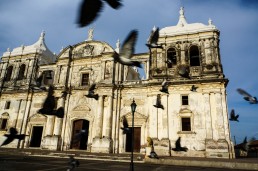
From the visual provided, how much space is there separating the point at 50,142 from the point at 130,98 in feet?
28.7

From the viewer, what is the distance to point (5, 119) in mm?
22344

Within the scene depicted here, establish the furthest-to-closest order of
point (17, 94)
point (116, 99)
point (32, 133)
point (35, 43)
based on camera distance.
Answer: point (35, 43), point (17, 94), point (32, 133), point (116, 99)

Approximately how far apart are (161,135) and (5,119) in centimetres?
1737

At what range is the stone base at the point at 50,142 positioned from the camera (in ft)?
62.3

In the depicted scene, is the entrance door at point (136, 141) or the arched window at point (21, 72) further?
the arched window at point (21, 72)

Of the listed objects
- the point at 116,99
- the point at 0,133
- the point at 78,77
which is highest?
the point at 78,77

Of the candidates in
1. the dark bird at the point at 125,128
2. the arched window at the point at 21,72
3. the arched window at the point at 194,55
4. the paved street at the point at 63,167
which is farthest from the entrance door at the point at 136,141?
the arched window at the point at 21,72

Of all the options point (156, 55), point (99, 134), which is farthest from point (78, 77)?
point (156, 55)

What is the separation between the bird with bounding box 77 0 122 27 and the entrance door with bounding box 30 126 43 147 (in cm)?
2227

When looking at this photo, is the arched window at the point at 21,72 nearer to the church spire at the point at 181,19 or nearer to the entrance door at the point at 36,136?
the entrance door at the point at 36,136

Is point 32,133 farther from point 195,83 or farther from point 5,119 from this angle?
point 195,83

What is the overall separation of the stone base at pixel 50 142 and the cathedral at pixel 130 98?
92 millimetres

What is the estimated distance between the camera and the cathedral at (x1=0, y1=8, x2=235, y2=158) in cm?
1648

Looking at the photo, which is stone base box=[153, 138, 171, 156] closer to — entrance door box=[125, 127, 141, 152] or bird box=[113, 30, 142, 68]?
entrance door box=[125, 127, 141, 152]
